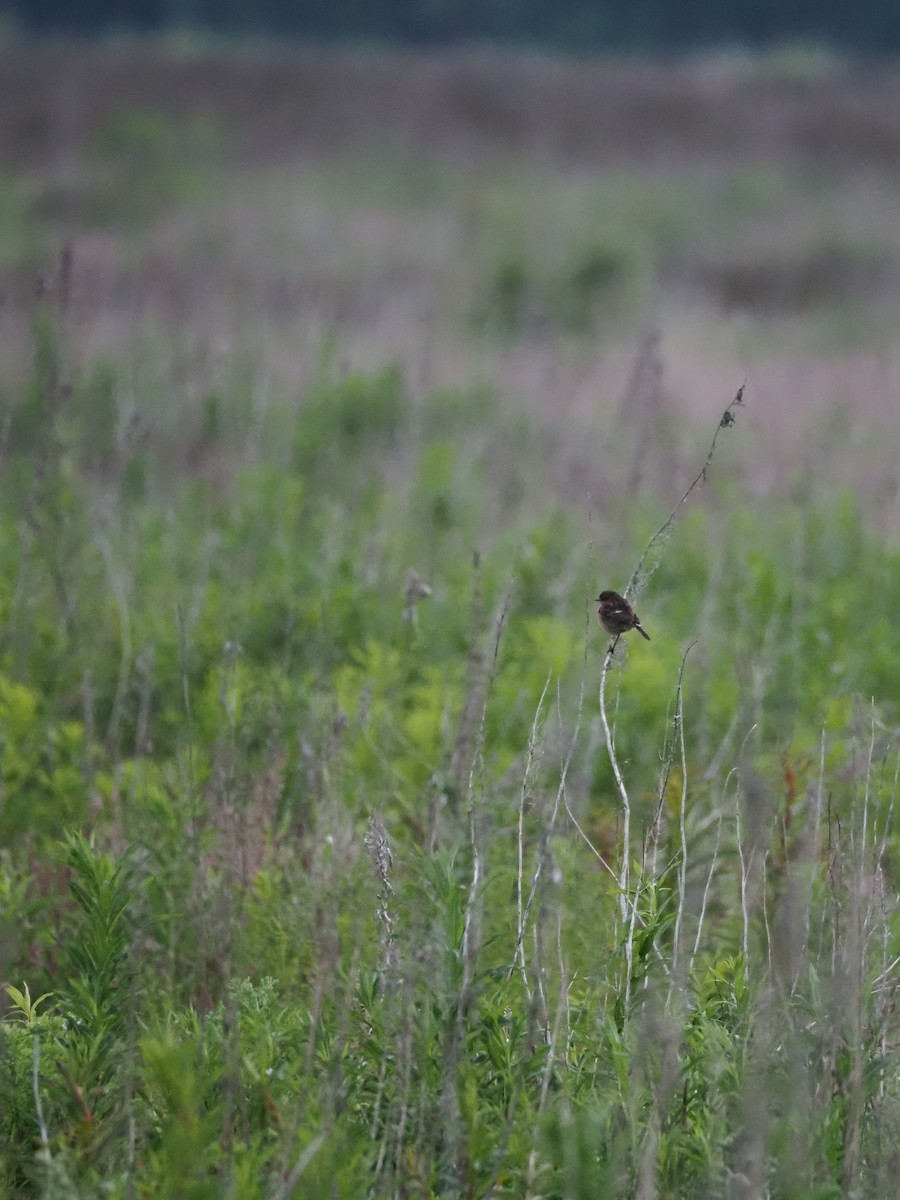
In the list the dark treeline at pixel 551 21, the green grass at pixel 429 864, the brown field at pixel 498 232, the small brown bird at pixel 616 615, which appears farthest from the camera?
the dark treeline at pixel 551 21

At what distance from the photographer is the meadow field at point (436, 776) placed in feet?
6.26

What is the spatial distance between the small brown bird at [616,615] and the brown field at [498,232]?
1637 mm

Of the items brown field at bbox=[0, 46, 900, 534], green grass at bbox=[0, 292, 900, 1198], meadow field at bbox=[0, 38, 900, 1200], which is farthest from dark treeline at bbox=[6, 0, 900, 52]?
green grass at bbox=[0, 292, 900, 1198]

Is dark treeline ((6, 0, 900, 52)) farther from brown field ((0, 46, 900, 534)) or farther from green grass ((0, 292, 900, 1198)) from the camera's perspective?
green grass ((0, 292, 900, 1198))

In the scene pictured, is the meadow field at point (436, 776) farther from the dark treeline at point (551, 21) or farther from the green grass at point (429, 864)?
the dark treeline at point (551, 21)

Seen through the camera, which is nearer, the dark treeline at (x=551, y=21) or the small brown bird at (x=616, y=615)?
the small brown bird at (x=616, y=615)

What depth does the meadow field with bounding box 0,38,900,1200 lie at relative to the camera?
1907 millimetres

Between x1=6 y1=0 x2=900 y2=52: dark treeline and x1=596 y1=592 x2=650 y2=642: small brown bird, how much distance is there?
3258 cm

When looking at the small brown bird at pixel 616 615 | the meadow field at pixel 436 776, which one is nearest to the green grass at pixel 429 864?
the meadow field at pixel 436 776

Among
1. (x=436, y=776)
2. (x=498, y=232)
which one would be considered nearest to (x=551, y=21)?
(x=498, y=232)

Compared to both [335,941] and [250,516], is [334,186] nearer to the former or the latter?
[250,516]

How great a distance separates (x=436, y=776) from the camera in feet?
7.57

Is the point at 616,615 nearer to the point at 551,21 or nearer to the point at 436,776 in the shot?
the point at 436,776

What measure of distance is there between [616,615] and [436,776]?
494mm
